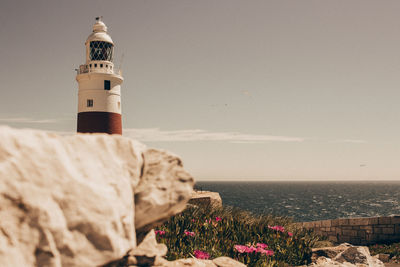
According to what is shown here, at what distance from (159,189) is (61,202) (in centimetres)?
116

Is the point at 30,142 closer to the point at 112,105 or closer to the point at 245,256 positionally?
the point at 245,256

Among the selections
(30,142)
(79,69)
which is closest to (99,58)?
(79,69)

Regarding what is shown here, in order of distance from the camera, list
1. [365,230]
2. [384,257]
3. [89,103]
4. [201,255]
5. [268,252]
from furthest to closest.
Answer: [89,103] → [365,230] → [384,257] → [268,252] → [201,255]

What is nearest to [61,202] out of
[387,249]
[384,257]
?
[384,257]

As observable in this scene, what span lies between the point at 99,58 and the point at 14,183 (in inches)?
763

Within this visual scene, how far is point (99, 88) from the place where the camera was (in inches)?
800

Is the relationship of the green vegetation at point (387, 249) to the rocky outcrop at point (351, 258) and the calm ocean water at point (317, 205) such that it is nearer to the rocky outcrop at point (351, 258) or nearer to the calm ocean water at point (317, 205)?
the rocky outcrop at point (351, 258)

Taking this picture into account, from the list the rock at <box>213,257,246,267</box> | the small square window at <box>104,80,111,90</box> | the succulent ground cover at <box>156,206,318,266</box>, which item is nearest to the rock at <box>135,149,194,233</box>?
the rock at <box>213,257,246,267</box>

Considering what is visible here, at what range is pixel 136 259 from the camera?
420cm

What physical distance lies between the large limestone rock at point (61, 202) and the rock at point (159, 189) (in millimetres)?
200

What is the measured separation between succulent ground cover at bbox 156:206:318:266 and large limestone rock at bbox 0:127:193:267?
117 inches

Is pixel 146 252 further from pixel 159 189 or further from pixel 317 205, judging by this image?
pixel 317 205

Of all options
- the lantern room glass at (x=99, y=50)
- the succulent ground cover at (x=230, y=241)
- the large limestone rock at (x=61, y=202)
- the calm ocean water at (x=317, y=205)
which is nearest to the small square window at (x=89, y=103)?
the lantern room glass at (x=99, y=50)

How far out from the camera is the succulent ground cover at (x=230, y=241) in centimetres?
666
